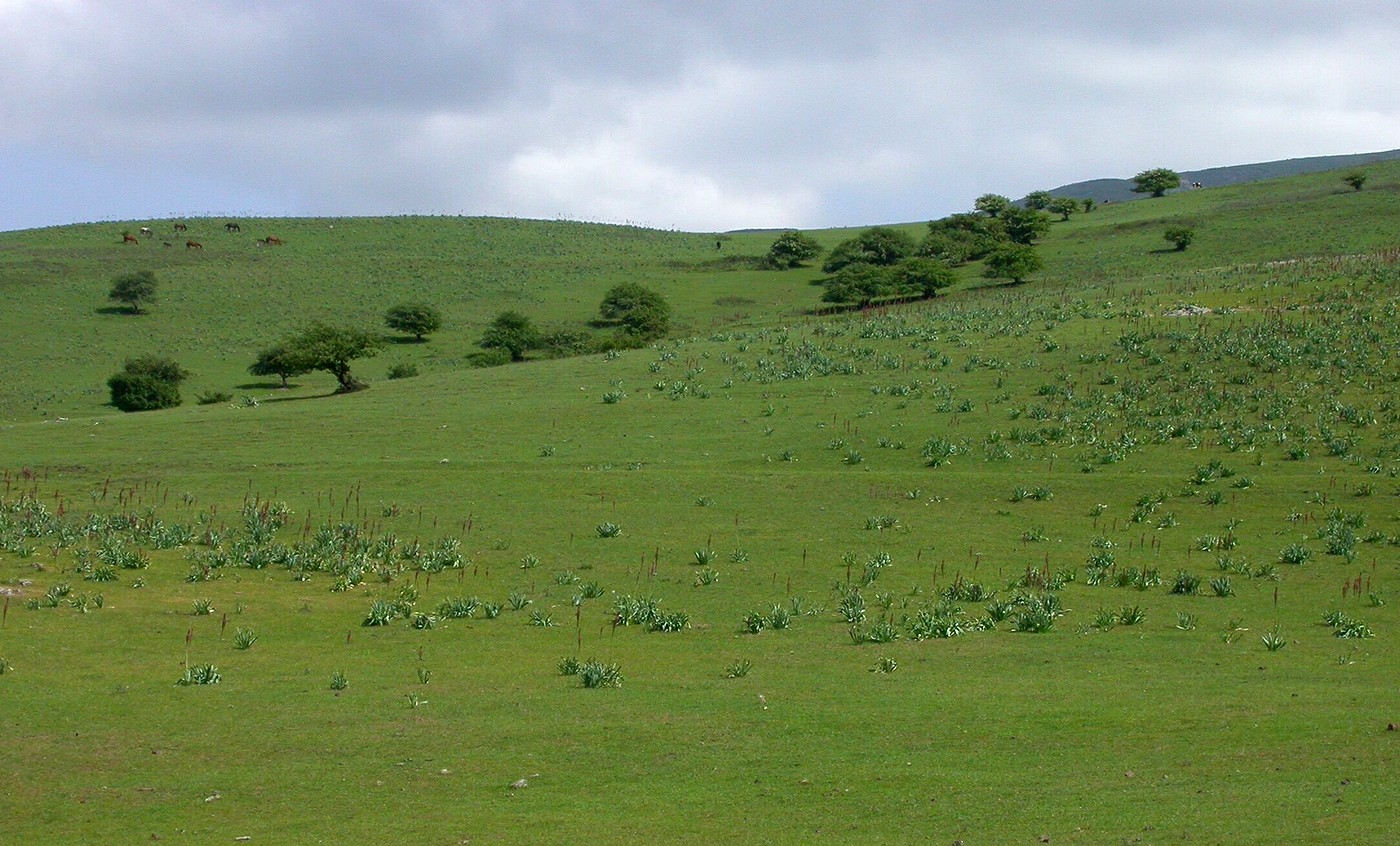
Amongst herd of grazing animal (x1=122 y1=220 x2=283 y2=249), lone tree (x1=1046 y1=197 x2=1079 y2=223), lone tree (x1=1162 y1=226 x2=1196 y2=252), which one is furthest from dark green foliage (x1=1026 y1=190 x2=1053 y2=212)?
herd of grazing animal (x1=122 y1=220 x2=283 y2=249)

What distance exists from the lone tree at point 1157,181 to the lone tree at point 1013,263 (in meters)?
67.7

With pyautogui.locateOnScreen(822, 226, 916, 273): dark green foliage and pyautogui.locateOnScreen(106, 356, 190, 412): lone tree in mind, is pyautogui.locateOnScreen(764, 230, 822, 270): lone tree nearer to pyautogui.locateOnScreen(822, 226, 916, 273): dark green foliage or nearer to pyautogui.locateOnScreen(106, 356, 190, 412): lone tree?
pyautogui.locateOnScreen(822, 226, 916, 273): dark green foliage

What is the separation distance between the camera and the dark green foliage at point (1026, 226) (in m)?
110

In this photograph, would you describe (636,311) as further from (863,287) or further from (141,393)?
(141,393)

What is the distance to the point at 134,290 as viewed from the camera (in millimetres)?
91750

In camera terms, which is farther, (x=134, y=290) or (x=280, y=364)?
(x=134, y=290)

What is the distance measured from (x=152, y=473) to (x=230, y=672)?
2186 cm

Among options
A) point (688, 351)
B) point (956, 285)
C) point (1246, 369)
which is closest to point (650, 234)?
point (956, 285)

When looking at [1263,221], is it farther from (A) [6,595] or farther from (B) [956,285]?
(A) [6,595]

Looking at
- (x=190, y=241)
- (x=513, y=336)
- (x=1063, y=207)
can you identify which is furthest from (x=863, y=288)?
(x=190, y=241)

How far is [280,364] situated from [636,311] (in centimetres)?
2842

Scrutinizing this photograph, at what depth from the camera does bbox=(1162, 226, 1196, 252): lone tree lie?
9191 centimetres

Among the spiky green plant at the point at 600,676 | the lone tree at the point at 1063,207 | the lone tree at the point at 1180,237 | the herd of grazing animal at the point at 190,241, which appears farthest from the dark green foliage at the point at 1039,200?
the spiky green plant at the point at 600,676

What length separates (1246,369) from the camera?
139 feet
